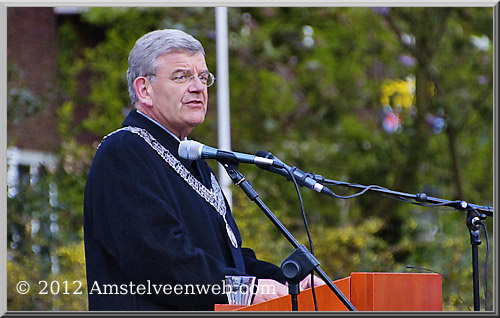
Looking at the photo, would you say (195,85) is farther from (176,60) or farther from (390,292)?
(390,292)

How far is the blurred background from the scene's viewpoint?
8625 millimetres

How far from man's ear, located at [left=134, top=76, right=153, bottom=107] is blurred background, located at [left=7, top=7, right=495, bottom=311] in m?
5.05

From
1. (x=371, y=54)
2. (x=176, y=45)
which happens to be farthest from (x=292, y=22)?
(x=176, y=45)

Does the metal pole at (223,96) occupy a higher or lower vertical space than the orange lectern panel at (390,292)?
higher

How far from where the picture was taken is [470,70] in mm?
9414

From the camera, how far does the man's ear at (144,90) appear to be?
3.16 m

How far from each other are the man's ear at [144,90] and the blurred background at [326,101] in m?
5.05

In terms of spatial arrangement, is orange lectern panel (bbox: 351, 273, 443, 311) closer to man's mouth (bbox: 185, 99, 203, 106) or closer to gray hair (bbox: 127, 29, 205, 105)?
man's mouth (bbox: 185, 99, 203, 106)

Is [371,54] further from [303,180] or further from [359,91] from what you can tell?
[303,180]

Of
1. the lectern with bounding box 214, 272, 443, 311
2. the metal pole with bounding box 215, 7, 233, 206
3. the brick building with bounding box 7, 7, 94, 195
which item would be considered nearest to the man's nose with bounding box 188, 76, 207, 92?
the lectern with bounding box 214, 272, 443, 311

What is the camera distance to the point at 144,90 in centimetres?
318

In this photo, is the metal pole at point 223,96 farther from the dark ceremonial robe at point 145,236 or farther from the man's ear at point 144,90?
the dark ceremonial robe at point 145,236

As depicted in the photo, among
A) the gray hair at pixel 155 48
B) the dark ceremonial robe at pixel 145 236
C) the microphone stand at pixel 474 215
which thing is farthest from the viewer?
the gray hair at pixel 155 48

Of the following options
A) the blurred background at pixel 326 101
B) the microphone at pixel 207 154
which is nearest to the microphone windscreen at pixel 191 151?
the microphone at pixel 207 154
